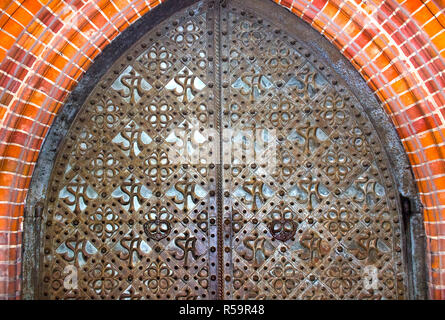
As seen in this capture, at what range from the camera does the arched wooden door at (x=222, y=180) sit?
2.35 meters

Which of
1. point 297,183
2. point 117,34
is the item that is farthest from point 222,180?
point 117,34

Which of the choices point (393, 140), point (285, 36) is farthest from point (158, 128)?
point (393, 140)

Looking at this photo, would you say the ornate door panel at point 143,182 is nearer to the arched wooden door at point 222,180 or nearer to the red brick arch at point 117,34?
the arched wooden door at point 222,180

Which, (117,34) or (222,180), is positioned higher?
(117,34)

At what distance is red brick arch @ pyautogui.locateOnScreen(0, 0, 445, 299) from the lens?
80.2 inches

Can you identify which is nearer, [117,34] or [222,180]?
[117,34]

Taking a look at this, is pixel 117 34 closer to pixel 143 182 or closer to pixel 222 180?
pixel 143 182

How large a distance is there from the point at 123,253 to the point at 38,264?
0.57 m

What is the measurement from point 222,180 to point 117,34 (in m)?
1.21

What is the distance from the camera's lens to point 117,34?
227 centimetres

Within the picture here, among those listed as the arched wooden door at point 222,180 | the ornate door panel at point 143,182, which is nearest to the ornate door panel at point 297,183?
the arched wooden door at point 222,180

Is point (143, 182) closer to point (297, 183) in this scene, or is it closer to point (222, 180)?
point (222, 180)

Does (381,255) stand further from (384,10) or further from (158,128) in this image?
(158,128)

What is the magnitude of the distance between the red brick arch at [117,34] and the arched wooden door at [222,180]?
0.21m
